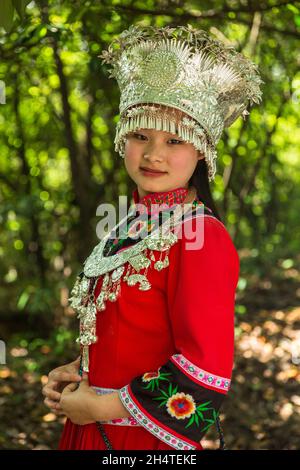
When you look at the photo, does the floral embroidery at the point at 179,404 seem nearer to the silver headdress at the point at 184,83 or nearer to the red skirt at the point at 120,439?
the red skirt at the point at 120,439

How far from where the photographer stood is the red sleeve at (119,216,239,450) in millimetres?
1551

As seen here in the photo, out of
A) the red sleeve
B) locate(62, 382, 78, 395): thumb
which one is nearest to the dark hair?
the red sleeve

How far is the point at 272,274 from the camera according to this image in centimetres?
659

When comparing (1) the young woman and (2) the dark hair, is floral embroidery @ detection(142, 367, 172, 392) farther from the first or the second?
(2) the dark hair

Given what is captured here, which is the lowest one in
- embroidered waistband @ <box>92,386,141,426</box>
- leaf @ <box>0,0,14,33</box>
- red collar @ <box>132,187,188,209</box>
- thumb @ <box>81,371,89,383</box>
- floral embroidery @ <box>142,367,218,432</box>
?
embroidered waistband @ <box>92,386,141,426</box>

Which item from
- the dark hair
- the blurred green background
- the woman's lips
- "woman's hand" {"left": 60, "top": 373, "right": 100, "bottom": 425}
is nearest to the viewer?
"woman's hand" {"left": 60, "top": 373, "right": 100, "bottom": 425}

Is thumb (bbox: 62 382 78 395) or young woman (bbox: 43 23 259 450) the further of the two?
thumb (bbox: 62 382 78 395)

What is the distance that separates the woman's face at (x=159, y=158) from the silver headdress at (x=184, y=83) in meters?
0.04

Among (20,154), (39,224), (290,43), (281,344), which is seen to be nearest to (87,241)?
(39,224)

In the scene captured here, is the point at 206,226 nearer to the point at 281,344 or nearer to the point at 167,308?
the point at 167,308

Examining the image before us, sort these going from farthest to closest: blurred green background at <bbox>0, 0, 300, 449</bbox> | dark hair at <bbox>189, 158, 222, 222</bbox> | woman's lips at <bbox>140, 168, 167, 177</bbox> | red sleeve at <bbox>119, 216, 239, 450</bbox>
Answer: blurred green background at <bbox>0, 0, 300, 449</bbox> → dark hair at <bbox>189, 158, 222, 222</bbox> → woman's lips at <bbox>140, 168, 167, 177</bbox> → red sleeve at <bbox>119, 216, 239, 450</bbox>

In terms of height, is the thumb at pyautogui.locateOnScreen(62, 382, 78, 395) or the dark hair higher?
the dark hair

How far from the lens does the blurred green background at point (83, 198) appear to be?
389 centimetres

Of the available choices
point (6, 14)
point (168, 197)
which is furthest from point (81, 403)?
point (6, 14)
